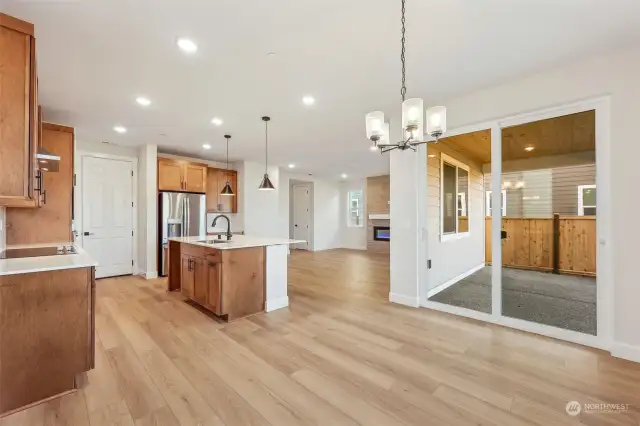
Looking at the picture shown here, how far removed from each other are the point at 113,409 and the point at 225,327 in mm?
1365

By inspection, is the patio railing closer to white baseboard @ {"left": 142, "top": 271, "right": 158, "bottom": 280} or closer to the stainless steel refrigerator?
the stainless steel refrigerator

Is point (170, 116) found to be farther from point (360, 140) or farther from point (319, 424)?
point (319, 424)

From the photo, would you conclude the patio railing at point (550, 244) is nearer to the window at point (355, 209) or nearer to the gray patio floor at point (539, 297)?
the gray patio floor at point (539, 297)

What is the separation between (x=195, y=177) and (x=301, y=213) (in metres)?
4.69

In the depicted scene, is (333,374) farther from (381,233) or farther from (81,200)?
(381,233)

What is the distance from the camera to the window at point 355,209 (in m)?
10.6

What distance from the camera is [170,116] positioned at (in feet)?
13.5

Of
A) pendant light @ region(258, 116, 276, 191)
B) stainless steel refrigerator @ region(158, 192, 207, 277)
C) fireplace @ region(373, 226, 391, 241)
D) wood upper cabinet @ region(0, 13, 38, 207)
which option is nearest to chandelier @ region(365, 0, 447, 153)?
wood upper cabinet @ region(0, 13, 38, 207)

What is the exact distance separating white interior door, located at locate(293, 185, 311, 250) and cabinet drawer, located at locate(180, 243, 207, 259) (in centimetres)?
618

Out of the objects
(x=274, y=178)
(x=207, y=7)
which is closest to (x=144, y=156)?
(x=274, y=178)

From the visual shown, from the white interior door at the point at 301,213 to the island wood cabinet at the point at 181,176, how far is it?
437 centimetres

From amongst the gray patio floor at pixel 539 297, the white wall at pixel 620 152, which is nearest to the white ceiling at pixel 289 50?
the white wall at pixel 620 152

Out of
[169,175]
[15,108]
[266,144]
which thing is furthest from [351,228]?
[15,108]

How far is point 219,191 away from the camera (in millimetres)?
6891
